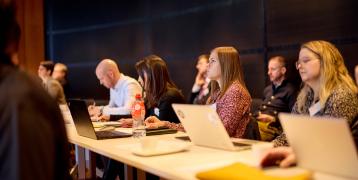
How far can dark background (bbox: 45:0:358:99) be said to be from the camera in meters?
3.90

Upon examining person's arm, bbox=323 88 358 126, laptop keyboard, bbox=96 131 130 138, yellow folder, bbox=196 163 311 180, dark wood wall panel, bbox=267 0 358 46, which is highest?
dark wood wall panel, bbox=267 0 358 46

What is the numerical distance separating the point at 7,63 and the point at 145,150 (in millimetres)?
999

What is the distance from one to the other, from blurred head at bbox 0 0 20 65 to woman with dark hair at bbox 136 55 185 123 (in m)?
2.25

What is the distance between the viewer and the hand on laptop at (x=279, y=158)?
1543 mm

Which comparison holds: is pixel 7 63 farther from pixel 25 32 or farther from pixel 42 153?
pixel 25 32

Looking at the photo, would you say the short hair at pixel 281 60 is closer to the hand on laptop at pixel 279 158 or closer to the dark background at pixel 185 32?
the dark background at pixel 185 32

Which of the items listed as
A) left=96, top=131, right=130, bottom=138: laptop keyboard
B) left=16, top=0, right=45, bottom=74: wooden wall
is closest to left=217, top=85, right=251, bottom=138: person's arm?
left=96, top=131, right=130, bottom=138: laptop keyboard

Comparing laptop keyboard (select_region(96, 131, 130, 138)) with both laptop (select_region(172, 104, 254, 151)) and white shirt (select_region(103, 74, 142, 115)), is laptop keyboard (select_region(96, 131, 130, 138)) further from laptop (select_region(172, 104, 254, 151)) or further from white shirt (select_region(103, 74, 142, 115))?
white shirt (select_region(103, 74, 142, 115))

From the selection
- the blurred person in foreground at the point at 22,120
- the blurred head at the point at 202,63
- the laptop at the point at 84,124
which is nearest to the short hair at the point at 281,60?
the blurred head at the point at 202,63

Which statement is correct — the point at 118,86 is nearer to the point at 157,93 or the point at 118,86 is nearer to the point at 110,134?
the point at 157,93

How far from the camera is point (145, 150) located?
73.7 inches

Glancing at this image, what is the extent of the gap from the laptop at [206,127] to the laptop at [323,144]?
412 mm

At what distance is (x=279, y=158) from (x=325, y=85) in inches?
26.1

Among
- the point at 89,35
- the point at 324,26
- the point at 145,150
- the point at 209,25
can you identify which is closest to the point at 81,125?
the point at 145,150
